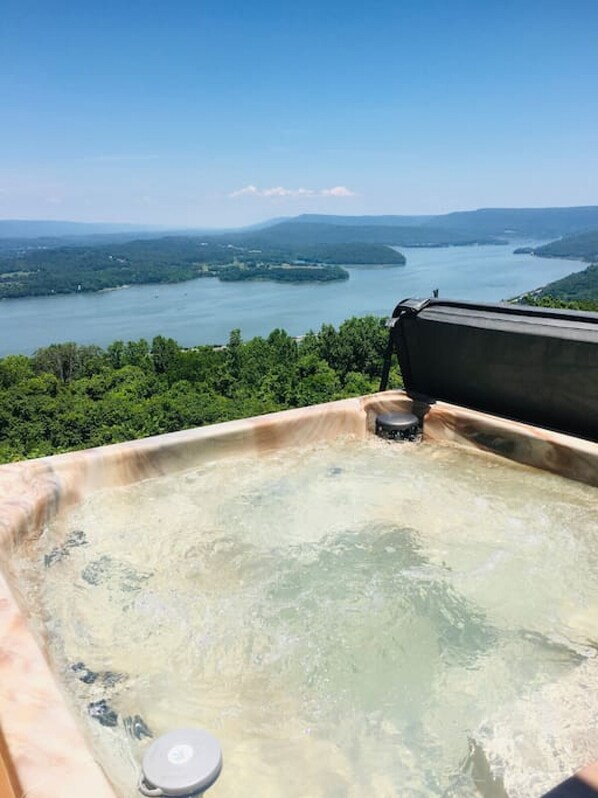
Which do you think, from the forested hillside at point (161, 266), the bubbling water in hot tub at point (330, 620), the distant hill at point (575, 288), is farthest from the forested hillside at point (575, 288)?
the bubbling water in hot tub at point (330, 620)

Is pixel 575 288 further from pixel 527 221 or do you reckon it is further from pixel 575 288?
pixel 527 221

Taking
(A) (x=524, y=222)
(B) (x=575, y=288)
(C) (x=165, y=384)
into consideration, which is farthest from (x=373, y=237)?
(C) (x=165, y=384)

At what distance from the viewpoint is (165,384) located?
22078mm

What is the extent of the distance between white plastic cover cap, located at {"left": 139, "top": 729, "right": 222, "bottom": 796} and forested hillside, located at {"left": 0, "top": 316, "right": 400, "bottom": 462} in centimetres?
593

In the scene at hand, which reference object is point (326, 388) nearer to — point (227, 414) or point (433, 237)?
point (227, 414)

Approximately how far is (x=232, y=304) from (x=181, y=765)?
62.5 metres

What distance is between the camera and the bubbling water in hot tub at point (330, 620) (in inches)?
55.0

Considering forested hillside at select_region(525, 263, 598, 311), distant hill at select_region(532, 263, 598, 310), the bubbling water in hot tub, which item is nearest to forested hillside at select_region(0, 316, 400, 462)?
the bubbling water in hot tub

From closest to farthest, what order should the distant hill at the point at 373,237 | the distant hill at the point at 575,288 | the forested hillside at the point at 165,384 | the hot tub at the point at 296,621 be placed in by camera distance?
the hot tub at the point at 296,621
the forested hillside at the point at 165,384
the distant hill at the point at 575,288
the distant hill at the point at 373,237

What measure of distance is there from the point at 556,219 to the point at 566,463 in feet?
588

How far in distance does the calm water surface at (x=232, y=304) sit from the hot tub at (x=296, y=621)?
34.9m

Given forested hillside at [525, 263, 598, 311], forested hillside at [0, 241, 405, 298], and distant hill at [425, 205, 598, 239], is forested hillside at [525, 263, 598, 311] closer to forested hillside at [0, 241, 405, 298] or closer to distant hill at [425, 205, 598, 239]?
forested hillside at [0, 241, 405, 298]

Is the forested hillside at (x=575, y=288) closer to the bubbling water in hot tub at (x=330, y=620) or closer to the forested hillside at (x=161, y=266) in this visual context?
the forested hillside at (x=161, y=266)

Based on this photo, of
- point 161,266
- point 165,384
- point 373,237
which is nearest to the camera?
point 165,384
